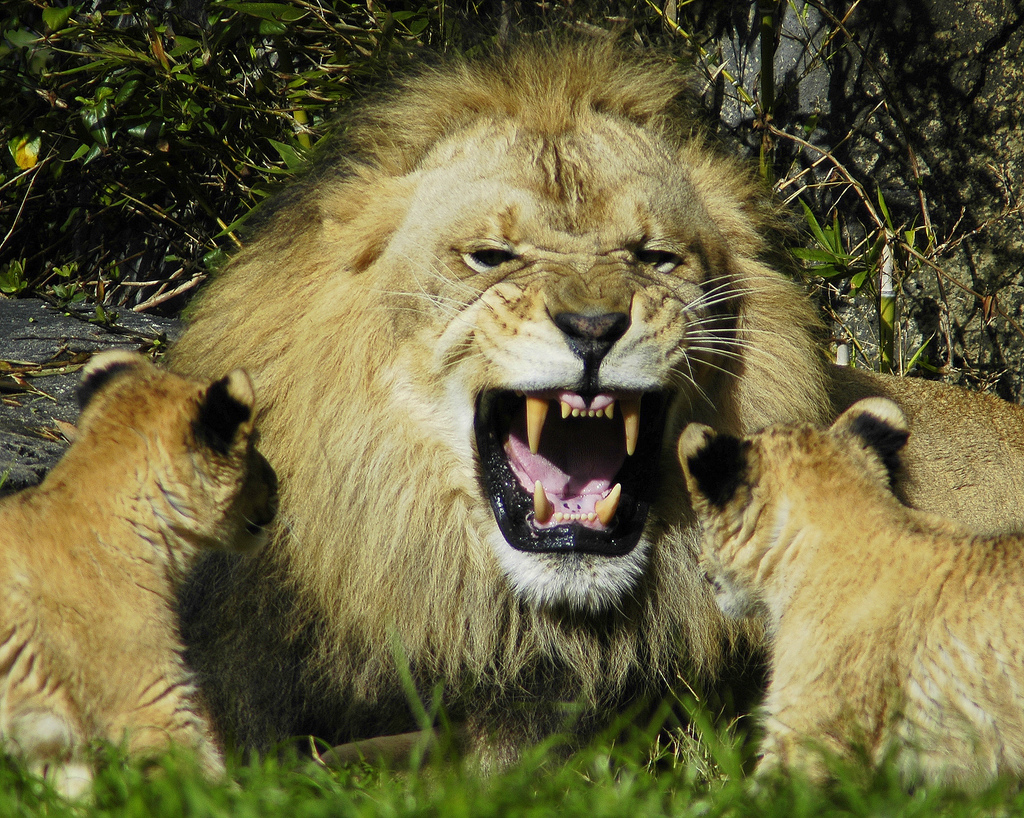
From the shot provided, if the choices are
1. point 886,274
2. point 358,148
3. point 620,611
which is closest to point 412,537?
point 620,611

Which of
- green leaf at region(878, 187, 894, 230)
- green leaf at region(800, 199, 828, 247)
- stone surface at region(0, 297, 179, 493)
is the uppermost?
green leaf at region(878, 187, 894, 230)

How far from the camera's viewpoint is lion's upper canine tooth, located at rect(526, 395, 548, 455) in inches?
89.0

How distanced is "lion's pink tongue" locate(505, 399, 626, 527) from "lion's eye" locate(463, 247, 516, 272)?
1.03 ft

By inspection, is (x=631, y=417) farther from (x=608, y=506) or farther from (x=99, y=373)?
(x=99, y=373)

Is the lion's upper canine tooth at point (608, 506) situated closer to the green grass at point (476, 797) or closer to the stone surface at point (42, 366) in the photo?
the green grass at point (476, 797)

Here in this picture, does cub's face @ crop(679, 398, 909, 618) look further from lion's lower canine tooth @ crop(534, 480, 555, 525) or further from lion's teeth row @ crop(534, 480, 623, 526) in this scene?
lion's lower canine tooth @ crop(534, 480, 555, 525)

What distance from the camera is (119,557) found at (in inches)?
75.6

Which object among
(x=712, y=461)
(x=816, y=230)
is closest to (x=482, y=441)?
(x=712, y=461)

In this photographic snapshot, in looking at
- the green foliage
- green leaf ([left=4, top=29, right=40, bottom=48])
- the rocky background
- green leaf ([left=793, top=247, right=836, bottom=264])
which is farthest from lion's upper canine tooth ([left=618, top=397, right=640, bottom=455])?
green leaf ([left=4, top=29, right=40, bottom=48])

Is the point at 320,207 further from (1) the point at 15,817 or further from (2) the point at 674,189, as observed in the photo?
(1) the point at 15,817

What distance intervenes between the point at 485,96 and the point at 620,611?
3.81ft

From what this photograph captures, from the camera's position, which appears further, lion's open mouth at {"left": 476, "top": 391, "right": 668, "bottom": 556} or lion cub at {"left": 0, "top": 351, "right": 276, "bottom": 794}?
lion's open mouth at {"left": 476, "top": 391, "right": 668, "bottom": 556}

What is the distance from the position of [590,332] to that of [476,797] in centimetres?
87

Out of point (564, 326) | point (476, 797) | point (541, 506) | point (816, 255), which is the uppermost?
point (816, 255)
